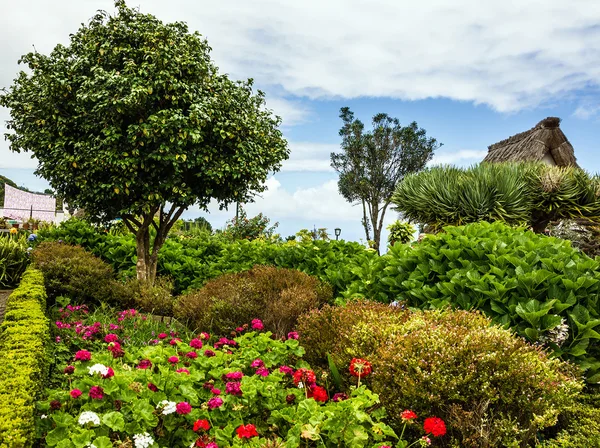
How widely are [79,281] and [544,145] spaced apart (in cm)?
1638

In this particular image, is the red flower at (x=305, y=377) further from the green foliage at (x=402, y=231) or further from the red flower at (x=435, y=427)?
the green foliage at (x=402, y=231)

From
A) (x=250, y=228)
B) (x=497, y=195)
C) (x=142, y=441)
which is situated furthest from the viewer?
(x=250, y=228)

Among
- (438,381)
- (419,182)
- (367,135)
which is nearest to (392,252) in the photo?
(438,381)

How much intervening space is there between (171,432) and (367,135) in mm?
26319

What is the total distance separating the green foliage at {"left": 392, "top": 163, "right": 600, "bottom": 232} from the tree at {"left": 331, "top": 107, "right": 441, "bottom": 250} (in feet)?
52.1

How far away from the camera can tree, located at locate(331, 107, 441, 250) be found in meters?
28.5

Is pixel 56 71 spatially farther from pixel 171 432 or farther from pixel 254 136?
pixel 171 432

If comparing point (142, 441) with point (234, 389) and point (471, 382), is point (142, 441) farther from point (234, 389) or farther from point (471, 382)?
point (471, 382)

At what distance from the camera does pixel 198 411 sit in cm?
317

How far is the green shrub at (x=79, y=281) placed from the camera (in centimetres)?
850

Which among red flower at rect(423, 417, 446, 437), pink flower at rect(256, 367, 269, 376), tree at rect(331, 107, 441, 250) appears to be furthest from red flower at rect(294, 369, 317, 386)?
tree at rect(331, 107, 441, 250)

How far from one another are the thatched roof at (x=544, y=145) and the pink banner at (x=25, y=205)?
28.5 meters

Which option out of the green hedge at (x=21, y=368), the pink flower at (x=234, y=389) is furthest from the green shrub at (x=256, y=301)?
the pink flower at (x=234, y=389)

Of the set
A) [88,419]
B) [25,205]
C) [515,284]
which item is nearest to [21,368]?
[88,419]
